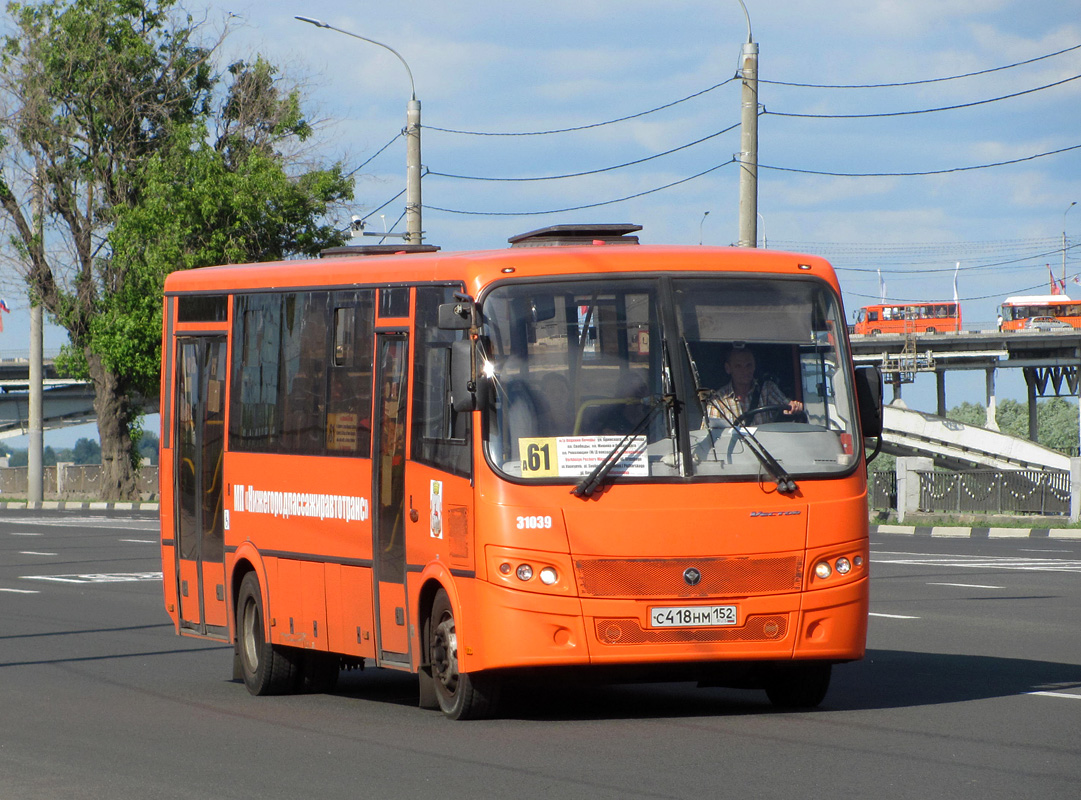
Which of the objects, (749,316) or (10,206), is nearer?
(749,316)

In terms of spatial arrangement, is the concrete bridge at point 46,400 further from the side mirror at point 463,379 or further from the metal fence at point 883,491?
the side mirror at point 463,379

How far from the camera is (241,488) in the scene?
11.7 m

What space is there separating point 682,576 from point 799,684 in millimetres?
1293

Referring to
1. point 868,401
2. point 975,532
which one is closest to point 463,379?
point 868,401

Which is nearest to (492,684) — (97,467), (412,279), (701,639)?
(701,639)

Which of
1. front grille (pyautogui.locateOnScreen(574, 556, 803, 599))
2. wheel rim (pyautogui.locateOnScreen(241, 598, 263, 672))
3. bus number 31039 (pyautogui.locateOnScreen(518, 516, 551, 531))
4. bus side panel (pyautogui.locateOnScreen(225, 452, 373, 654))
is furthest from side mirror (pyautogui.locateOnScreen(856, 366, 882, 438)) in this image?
wheel rim (pyautogui.locateOnScreen(241, 598, 263, 672))

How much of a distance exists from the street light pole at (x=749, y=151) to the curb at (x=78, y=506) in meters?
28.6

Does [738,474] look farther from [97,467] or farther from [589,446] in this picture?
[97,467]

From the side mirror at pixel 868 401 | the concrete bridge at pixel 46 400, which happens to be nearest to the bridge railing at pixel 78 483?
the concrete bridge at pixel 46 400

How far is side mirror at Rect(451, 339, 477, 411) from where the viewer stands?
354 inches

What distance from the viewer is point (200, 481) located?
12266 millimetres

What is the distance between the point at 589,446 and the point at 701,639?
1147 millimetres

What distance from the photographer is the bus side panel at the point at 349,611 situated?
1033cm

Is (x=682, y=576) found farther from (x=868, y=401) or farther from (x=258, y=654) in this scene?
(x=258, y=654)
